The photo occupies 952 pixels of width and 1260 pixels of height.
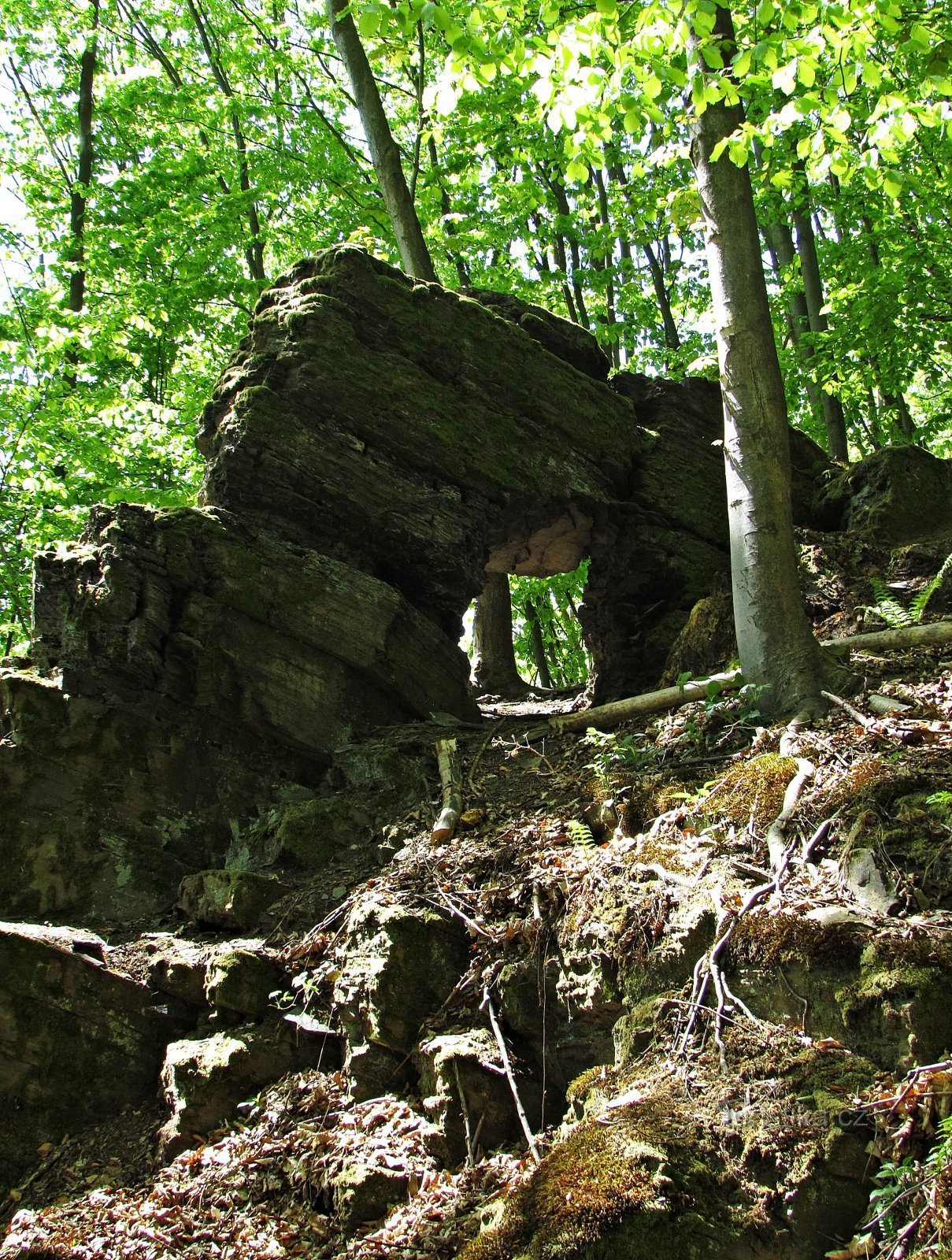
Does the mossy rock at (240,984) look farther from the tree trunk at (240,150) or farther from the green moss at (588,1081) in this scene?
the tree trunk at (240,150)

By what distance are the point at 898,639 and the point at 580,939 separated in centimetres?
398

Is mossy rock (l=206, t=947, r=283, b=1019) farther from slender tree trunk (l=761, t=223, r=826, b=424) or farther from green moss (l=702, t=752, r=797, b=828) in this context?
slender tree trunk (l=761, t=223, r=826, b=424)

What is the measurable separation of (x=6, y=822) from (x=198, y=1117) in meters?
2.95

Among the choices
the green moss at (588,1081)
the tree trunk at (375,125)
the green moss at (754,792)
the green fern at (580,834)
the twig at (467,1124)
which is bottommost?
the twig at (467,1124)

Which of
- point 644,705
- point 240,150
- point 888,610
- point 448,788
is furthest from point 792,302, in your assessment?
point 448,788

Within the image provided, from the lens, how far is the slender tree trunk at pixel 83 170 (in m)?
16.9

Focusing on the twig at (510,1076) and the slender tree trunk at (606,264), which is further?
the slender tree trunk at (606,264)

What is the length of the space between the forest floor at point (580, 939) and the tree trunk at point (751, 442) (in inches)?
17.7

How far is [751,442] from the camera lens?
21.4 feet

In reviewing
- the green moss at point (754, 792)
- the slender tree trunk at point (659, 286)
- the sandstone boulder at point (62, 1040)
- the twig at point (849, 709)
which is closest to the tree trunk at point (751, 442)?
the twig at point (849, 709)

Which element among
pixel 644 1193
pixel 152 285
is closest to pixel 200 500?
pixel 644 1193

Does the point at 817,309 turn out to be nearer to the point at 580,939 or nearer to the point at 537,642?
the point at 537,642

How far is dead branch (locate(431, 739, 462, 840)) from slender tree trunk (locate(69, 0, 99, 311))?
14207 mm

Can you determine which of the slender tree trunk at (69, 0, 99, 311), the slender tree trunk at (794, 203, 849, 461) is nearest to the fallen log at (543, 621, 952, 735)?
the slender tree trunk at (794, 203, 849, 461)
